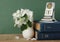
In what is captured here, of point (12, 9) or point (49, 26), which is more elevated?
point (12, 9)

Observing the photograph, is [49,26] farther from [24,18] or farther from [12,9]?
[12,9]

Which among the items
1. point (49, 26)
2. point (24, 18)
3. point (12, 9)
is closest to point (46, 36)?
point (49, 26)

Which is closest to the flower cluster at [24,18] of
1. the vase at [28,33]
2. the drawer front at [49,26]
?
the vase at [28,33]

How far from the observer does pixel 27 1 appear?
165 cm

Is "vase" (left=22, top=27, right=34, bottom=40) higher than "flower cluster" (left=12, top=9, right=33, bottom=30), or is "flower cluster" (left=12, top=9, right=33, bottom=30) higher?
"flower cluster" (left=12, top=9, right=33, bottom=30)

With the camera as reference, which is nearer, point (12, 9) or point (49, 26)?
point (49, 26)

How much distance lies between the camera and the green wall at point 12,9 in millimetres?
1607

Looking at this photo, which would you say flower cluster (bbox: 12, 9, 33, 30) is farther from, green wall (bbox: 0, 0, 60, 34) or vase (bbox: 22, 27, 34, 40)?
green wall (bbox: 0, 0, 60, 34)

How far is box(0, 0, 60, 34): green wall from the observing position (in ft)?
5.27

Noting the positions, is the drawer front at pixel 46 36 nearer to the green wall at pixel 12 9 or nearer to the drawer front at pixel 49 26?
the drawer front at pixel 49 26

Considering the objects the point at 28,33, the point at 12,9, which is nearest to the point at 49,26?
the point at 28,33

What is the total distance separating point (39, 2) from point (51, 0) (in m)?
0.13

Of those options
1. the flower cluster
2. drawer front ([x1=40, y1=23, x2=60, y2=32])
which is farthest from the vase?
drawer front ([x1=40, y1=23, x2=60, y2=32])

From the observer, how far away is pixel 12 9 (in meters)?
1.63
